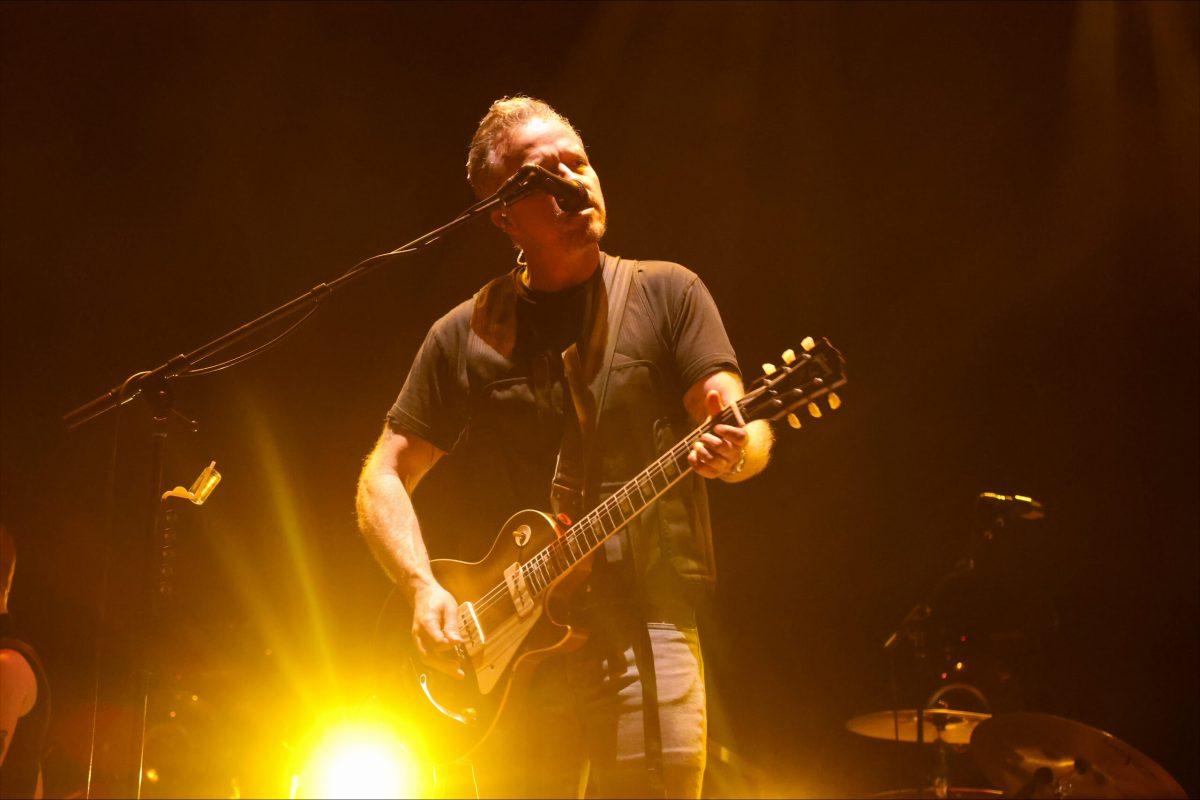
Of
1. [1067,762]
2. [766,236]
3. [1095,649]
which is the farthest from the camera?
[766,236]

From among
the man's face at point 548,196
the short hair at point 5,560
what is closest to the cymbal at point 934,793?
the man's face at point 548,196

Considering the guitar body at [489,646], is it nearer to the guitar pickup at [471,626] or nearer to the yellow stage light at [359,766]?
the guitar pickup at [471,626]

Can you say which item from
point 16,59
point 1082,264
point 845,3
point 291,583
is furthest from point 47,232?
point 1082,264

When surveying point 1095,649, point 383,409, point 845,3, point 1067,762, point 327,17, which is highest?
point 327,17

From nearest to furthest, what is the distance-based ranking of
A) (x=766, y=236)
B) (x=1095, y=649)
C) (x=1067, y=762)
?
1. (x=1067, y=762)
2. (x=1095, y=649)
3. (x=766, y=236)

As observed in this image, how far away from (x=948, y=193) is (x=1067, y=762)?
293 centimetres

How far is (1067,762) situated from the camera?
4.24m

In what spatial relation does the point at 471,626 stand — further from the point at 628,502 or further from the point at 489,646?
the point at 628,502

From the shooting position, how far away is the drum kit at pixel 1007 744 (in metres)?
3.95

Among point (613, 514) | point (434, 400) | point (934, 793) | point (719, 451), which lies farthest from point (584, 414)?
point (934, 793)

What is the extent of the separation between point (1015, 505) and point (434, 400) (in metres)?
3.02

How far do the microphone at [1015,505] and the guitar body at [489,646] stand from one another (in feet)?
9.47

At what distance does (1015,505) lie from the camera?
4488mm

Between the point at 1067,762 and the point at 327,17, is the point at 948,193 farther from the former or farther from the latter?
the point at 327,17
